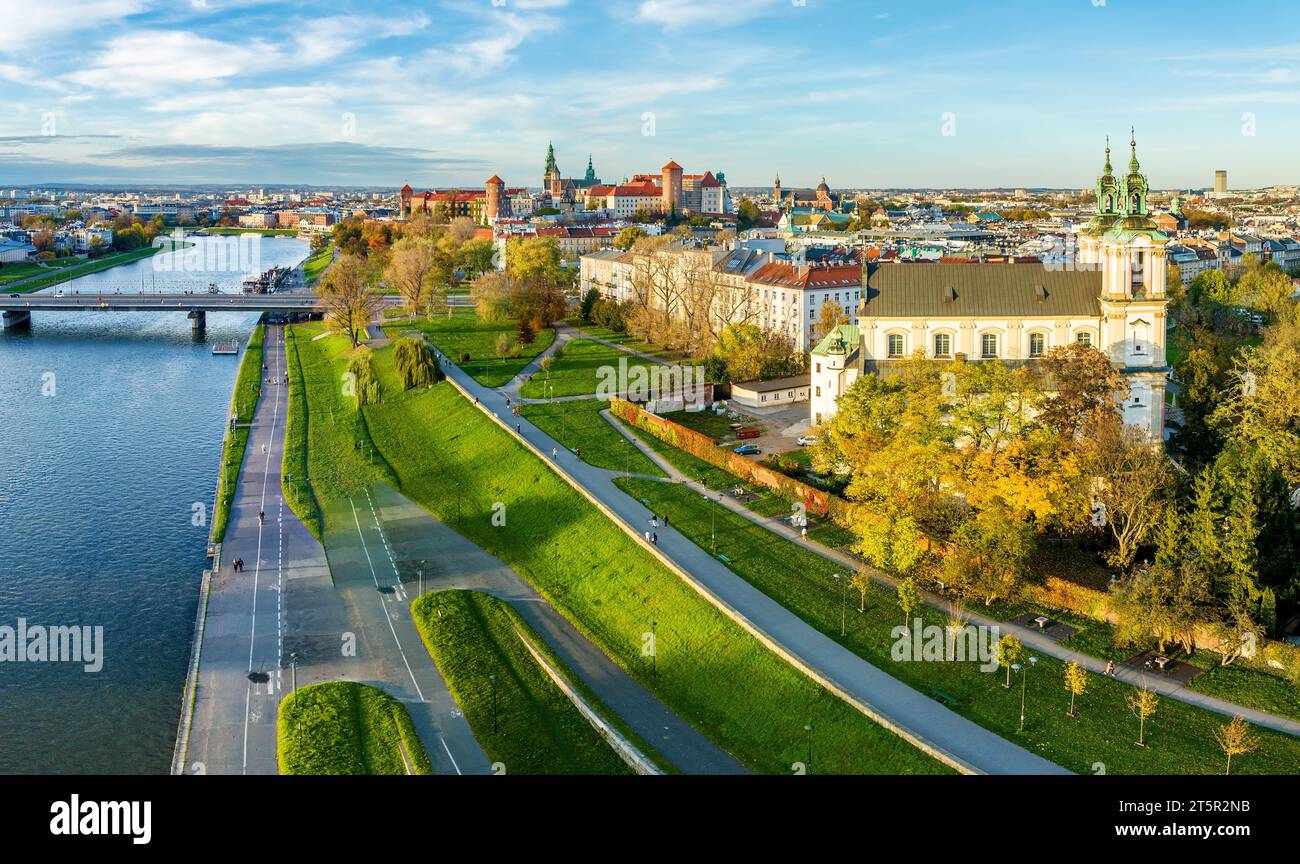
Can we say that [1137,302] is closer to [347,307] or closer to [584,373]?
[584,373]

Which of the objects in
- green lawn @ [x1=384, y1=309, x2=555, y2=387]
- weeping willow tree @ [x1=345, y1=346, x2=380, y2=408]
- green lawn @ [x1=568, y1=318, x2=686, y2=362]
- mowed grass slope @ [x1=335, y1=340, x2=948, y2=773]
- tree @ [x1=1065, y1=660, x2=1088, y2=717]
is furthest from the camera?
green lawn @ [x1=568, y1=318, x2=686, y2=362]

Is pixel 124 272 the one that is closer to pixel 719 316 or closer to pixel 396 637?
pixel 719 316

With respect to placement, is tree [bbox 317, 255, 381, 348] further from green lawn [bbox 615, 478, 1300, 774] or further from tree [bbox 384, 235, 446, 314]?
green lawn [bbox 615, 478, 1300, 774]

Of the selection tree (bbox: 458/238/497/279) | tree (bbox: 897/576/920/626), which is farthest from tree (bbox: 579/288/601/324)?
tree (bbox: 897/576/920/626)

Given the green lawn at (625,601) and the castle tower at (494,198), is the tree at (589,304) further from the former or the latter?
Result: the castle tower at (494,198)

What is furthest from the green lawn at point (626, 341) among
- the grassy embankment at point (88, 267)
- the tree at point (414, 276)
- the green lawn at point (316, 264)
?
the grassy embankment at point (88, 267)
